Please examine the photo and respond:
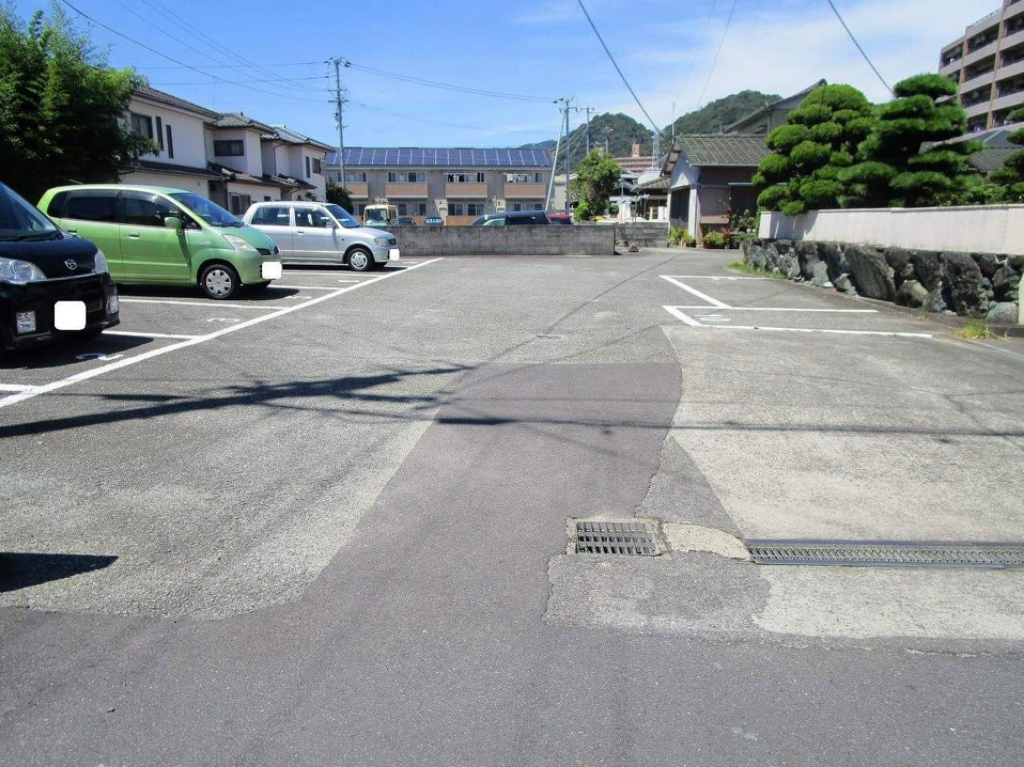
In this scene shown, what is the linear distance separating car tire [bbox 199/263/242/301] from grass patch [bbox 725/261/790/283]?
12795 mm

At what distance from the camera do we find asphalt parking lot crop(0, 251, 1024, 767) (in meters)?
2.58

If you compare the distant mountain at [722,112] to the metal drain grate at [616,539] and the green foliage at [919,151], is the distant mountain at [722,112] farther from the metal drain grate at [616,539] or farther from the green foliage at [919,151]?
the metal drain grate at [616,539]

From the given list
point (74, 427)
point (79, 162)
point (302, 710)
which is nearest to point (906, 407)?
point (302, 710)

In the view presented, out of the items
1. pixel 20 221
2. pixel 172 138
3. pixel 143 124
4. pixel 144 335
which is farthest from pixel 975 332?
pixel 172 138

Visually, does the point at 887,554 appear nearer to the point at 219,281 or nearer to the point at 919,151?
the point at 219,281

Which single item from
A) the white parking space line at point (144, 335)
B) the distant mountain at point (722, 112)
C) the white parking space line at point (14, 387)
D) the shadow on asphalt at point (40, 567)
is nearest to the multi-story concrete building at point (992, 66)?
the distant mountain at point (722, 112)

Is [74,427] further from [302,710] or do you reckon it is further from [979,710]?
[979,710]

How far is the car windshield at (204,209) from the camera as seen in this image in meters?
12.1

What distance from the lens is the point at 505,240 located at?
26.3 m

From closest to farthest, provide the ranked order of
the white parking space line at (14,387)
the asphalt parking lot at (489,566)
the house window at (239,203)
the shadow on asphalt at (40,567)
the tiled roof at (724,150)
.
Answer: the asphalt parking lot at (489,566) < the shadow on asphalt at (40,567) < the white parking space line at (14,387) < the tiled roof at (724,150) < the house window at (239,203)

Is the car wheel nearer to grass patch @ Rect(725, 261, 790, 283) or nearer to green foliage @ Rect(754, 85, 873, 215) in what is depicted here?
grass patch @ Rect(725, 261, 790, 283)

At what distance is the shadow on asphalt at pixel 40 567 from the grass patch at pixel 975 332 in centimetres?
1085

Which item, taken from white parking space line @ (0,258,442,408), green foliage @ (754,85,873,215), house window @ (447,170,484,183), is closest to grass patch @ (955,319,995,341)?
green foliage @ (754,85,873,215)

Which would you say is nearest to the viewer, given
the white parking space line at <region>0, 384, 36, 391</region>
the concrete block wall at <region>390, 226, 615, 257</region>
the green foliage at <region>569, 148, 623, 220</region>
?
the white parking space line at <region>0, 384, 36, 391</region>
